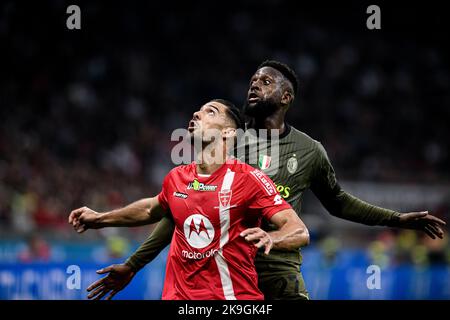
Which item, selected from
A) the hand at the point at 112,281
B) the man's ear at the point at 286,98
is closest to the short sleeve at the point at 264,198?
the hand at the point at 112,281

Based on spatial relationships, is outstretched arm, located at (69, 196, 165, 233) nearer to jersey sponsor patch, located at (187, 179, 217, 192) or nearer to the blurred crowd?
jersey sponsor patch, located at (187, 179, 217, 192)

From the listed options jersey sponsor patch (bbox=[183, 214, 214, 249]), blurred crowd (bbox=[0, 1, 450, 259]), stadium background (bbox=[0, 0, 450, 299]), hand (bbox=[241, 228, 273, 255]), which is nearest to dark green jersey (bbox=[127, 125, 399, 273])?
jersey sponsor patch (bbox=[183, 214, 214, 249])

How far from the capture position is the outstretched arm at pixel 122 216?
213 inches

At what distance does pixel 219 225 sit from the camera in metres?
4.91

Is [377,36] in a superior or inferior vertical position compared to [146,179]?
superior

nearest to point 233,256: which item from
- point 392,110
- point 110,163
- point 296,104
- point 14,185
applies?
point 14,185

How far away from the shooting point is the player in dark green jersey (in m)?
5.87

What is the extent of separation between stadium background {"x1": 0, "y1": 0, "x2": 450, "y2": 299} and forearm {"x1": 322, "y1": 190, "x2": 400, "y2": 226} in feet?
19.2

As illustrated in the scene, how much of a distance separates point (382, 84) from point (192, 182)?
687 inches

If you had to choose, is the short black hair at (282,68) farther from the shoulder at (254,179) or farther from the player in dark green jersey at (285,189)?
the shoulder at (254,179)

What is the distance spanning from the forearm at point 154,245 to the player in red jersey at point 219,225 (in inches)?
23.5

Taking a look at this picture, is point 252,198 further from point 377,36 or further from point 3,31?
point 377,36

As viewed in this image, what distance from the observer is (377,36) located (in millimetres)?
23688

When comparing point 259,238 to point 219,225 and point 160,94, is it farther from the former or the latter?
point 160,94
